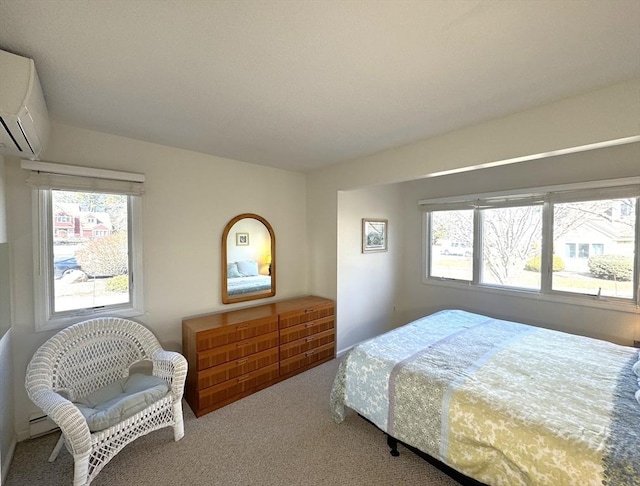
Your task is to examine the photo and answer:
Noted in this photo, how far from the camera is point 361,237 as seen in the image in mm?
3717

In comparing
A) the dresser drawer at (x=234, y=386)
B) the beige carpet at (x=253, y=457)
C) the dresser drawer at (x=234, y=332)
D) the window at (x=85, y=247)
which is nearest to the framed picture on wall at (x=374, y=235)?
the dresser drawer at (x=234, y=332)

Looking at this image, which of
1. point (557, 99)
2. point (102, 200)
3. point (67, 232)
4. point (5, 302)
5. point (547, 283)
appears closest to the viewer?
point (557, 99)

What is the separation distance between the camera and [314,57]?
1362 millimetres

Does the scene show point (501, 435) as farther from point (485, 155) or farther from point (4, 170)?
point (4, 170)

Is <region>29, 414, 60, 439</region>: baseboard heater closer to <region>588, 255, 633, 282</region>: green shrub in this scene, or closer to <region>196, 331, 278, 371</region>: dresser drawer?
<region>196, 331, 278, 371</region>: dresser drawer

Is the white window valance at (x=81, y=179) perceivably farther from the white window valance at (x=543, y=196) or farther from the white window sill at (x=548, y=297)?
the white window sill at (x=548, y=297)

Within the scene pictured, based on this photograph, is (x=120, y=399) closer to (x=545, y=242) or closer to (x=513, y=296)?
(x=513, y=296)

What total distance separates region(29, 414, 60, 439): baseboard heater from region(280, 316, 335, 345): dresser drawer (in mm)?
1908

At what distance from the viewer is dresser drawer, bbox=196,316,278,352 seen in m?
2.40

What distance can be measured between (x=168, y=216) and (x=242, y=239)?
2.65 feet

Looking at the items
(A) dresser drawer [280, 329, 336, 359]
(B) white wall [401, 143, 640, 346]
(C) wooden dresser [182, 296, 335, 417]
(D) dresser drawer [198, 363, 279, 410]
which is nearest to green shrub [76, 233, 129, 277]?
(C) wooden dresser [182, 296, 335, 417]

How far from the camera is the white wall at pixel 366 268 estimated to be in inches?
139

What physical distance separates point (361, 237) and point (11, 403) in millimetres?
3511

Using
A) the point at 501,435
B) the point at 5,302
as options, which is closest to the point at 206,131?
the point at 5,302
